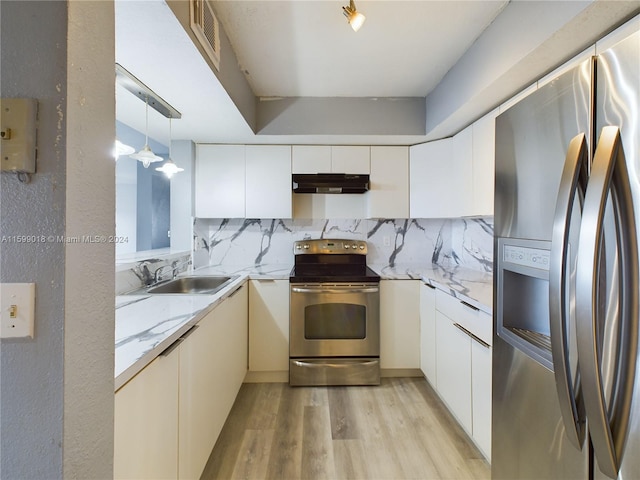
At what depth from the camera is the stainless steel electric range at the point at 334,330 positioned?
221cm

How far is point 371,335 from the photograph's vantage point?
88.7 inches

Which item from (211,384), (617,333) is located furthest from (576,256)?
(211,384)

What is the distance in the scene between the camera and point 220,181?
8.39 ft

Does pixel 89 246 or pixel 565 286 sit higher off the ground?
pixel 89 246

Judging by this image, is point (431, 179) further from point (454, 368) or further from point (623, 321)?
point (623, 321)

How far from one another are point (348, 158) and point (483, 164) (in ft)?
3.72

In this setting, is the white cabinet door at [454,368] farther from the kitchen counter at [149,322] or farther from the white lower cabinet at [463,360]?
the kitchen counter at [149,322]

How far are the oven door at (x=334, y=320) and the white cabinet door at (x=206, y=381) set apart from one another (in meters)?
0.49

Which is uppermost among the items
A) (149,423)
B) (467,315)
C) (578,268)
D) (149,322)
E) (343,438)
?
(578,268)

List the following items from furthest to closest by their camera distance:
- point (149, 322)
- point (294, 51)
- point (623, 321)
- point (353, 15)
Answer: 1. point (294, 51)
2. point (353, 15)
3. point (149, 322)
4. point (623, 321)

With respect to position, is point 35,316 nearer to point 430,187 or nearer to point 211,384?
point 211,384

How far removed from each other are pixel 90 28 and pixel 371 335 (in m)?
2.26

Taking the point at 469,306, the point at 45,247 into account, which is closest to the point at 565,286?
the point at 469,306

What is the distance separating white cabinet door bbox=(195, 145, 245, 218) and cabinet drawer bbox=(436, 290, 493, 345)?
1830 millimetres
